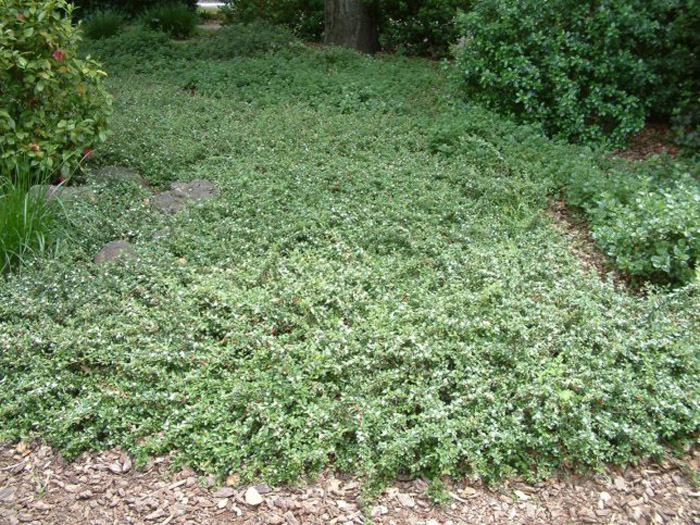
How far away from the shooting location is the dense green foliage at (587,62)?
6.21m

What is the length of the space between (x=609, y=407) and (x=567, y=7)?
15.8 ft

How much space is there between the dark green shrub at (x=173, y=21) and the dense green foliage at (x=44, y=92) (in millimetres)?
7764

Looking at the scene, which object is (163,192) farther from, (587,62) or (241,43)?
(241,43)

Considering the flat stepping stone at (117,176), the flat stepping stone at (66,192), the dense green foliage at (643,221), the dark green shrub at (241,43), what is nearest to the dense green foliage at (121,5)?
the dark green shrub at (241,43)

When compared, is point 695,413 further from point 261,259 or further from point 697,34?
point 697,34

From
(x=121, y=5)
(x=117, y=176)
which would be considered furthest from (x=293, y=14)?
(x=117, y=176)

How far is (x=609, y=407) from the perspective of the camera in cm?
299

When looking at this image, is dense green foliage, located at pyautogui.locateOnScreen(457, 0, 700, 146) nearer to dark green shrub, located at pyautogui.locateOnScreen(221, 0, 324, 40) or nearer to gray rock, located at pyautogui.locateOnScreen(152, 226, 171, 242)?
gray rock, located at pyautogui.locateOnScreen(152, 226, 171, 242)

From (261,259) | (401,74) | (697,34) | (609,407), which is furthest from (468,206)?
(401,74)

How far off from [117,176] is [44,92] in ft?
2.52

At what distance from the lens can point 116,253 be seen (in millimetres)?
4109

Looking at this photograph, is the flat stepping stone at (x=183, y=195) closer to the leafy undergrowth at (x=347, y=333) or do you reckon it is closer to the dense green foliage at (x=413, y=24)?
the leafy undergrowth at (x=347, y=333)

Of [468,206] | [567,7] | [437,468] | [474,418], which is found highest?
[567,7]

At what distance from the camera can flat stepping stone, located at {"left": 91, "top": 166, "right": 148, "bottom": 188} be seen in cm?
497
